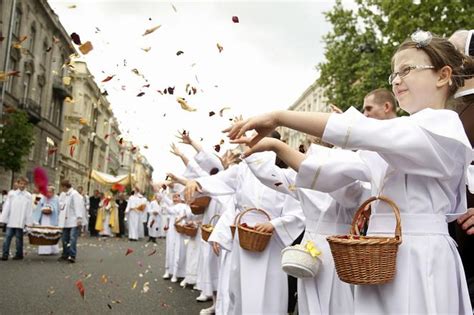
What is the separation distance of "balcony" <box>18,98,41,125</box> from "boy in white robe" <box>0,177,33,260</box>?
2620cm

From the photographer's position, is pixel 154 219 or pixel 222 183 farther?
pixel 154 219

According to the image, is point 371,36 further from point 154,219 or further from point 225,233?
point 225,233

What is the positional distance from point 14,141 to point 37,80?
2077 cm

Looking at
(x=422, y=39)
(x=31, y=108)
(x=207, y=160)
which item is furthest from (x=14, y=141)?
(x=422, y=39)

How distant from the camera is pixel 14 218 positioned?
15070 mm

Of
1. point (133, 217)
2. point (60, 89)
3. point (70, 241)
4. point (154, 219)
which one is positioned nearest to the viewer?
point (70, 241)

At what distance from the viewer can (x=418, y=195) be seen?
7.81 ft

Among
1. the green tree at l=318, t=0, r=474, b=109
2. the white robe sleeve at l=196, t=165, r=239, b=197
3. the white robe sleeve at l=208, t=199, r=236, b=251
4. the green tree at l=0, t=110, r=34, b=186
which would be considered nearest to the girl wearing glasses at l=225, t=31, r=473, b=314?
the white robe sleeve at l=208, t=199, r=236, b=251

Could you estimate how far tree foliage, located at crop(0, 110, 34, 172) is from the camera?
2539 centimetres

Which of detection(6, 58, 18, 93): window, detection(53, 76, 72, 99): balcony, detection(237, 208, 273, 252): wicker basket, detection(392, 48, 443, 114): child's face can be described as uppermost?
detection(53, 76, 72, 99): balcony

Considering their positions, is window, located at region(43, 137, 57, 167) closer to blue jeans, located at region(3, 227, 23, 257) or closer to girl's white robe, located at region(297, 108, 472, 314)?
blue jeans, located at region(3, 227, 23, 257)

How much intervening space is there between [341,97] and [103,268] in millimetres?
17377

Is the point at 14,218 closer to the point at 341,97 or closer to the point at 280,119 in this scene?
the point at 280,119

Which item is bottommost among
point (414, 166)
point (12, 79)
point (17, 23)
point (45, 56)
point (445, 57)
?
point (414, 166)
